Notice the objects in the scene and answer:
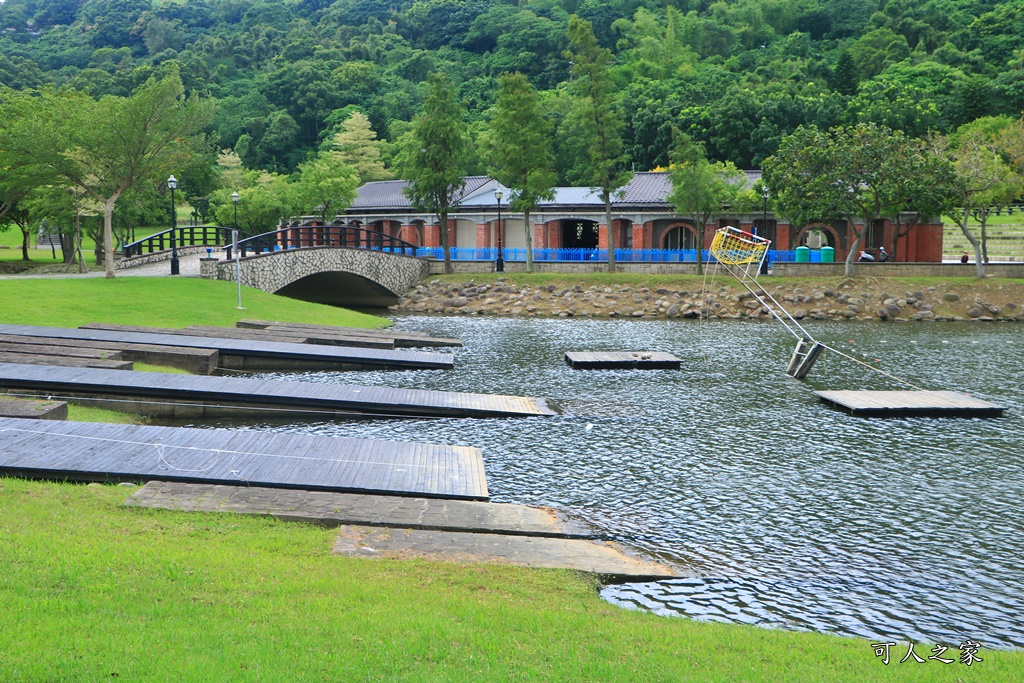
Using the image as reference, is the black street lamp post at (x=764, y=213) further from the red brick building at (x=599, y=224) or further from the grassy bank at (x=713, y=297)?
the grassy bank at (x=713, y=297)

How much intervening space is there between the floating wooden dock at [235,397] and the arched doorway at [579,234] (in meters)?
44.1

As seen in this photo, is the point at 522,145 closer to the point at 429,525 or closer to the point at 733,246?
the point at 733,246

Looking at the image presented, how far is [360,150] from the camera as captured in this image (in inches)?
3310

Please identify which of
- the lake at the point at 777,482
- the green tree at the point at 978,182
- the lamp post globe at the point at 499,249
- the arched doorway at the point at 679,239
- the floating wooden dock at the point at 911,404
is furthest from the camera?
the arched doorway at the point at 679,239

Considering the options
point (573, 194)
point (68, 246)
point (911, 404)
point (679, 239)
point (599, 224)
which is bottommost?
point (911, 404)

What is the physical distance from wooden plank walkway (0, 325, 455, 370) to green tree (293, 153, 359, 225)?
1439 inches

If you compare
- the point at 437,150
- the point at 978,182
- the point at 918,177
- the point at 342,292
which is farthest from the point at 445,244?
the point at 978,182

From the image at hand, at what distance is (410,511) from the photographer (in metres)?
11.4

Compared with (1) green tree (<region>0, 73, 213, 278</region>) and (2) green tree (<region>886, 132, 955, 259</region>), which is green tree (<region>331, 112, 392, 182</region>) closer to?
(1) green tree (<region>0, 73, 213, 278</region>)

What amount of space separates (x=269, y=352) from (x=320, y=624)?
18.9m

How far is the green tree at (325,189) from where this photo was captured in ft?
202

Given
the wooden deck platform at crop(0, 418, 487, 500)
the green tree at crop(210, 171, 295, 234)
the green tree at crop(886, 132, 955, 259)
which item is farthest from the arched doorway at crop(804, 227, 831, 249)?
the wooden deck platform at crop(0, 418, 487, 500)

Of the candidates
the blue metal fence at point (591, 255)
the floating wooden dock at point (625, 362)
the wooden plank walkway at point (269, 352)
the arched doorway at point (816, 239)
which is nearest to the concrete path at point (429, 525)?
the wooden plank walkway at point (269, 352)

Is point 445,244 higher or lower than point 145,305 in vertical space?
higher
